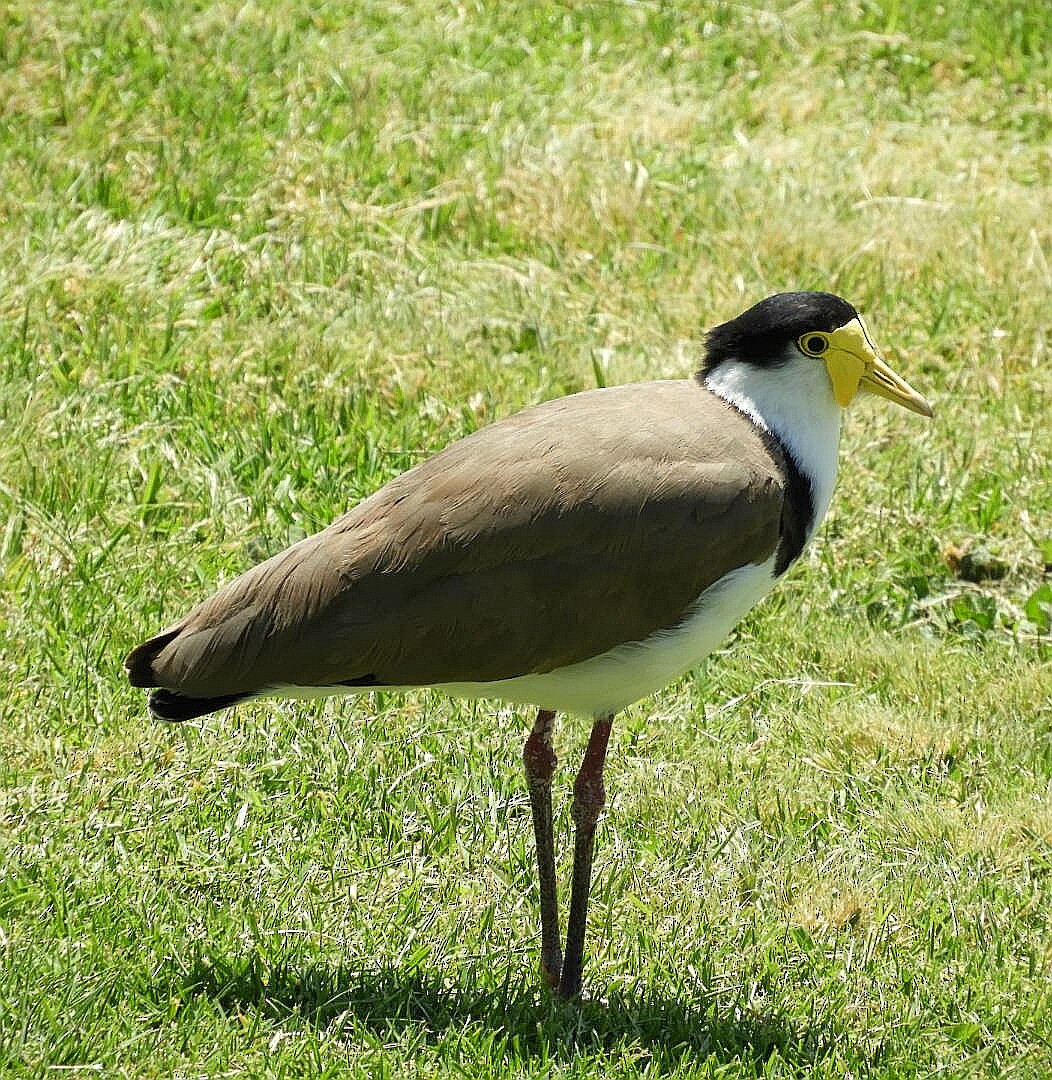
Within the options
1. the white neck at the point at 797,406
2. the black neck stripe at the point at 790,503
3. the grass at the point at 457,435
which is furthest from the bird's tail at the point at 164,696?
the white neck at the point at 797,406

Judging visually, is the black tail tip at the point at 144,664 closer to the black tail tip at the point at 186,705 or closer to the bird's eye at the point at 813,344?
the black tail tip at the point at 186,705

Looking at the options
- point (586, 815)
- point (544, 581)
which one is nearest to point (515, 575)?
point (544, 581)

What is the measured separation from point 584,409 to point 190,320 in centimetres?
284

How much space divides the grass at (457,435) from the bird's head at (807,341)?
51.5 inches

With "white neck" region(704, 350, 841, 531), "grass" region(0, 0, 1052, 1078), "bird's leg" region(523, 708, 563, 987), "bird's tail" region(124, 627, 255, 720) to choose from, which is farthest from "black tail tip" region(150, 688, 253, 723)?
"white neck" region(704, 350, 841, 531)

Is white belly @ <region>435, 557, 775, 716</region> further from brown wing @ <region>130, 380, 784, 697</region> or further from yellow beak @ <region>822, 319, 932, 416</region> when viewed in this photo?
yellow beak @ <region>822, 319, 932, 416</region>

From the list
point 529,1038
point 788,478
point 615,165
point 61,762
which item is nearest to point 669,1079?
point 529,1038

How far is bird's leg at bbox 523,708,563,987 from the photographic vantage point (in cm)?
460

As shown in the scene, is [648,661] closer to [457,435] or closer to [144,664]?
[144,664]

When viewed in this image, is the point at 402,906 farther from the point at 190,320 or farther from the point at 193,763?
the point at 190,320

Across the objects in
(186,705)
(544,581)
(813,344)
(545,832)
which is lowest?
(545,832)

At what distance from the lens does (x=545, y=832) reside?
4.70m

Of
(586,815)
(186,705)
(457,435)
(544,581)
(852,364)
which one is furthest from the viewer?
(457,435)

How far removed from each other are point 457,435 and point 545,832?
237 centimetres
